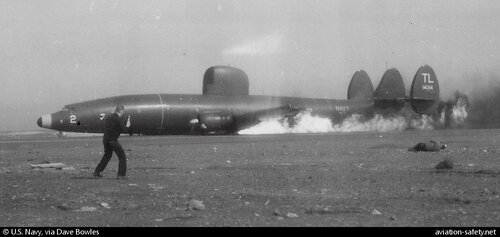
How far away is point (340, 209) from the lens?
11.4 meters

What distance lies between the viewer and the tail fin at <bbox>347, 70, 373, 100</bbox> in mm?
67938

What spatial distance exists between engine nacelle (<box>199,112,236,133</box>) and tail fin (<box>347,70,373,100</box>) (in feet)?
62.3

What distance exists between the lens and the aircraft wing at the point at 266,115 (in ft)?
178

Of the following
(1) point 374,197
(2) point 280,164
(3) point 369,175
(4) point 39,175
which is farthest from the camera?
(2) point 280,164

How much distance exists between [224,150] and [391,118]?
3618 centimetres

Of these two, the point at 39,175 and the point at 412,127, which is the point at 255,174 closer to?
the point at 39,175

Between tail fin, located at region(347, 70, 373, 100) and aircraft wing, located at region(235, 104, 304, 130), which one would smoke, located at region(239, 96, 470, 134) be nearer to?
aircraft wing, located at region(235, 104, 304, 130)

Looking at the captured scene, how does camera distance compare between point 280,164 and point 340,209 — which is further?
point 280,164

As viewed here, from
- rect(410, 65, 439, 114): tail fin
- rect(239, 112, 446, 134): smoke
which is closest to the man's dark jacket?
rect(239, 112, 446, 134): smoke

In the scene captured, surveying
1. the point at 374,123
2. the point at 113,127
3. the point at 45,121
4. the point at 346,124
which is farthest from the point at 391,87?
the point at 113,127

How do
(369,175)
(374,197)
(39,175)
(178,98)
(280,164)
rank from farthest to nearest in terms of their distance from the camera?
(178,98) → (280,164) → (39,175) → (369,175) → (374,197)

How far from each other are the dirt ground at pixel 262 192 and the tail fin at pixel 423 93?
128 ft

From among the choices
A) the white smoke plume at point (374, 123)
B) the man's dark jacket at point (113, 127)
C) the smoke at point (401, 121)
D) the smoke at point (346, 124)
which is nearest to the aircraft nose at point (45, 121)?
the smoke at point (346, 124)

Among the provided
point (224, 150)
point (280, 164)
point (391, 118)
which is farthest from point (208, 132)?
point (280, 164)
